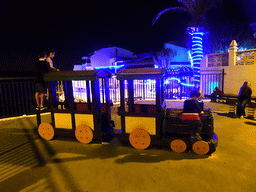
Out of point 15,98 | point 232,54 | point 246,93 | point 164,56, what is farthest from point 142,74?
point 164,56

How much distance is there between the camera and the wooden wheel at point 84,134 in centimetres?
493

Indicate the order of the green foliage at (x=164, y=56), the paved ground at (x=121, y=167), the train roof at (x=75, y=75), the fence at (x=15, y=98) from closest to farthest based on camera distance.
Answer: the paved ground at (x=121, y=167) → the train roof at (x=75, y=75) → the fence at (x=15, y=98) → the green foliage at (x=164, y=56)

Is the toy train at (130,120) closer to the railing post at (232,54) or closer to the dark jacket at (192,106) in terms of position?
the dark jacket at (192,106)

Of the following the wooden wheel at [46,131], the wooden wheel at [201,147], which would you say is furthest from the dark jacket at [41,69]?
the wooden wheel at [201,147]

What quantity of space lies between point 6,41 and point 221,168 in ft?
34.3

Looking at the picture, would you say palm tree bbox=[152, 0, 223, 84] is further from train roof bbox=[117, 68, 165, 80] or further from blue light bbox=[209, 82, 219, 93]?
train roof bbox=[117, 68, 165, 80]

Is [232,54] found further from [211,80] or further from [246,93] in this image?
[246,93]

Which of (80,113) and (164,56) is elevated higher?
(164,56)

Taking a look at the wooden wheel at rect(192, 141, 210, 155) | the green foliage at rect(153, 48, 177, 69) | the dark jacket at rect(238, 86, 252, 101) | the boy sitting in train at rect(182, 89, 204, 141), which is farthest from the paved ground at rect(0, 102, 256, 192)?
the green foliage at rect(153, 48, 177, 69)

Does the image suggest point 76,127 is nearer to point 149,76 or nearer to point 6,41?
point 149,76

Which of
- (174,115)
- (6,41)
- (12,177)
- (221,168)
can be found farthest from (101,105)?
(6,41)

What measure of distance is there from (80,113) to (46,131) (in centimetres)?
144

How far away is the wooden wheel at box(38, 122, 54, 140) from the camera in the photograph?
5.36m

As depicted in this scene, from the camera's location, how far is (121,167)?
3.69 metres
